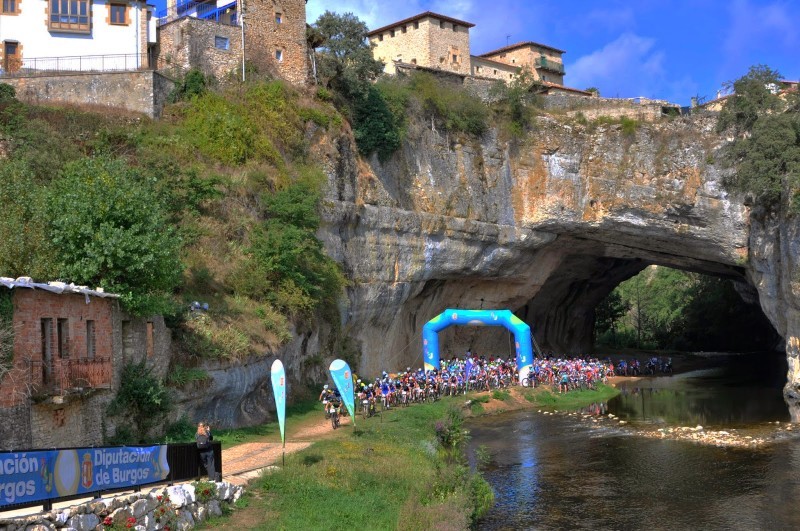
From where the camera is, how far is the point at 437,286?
46969 mm

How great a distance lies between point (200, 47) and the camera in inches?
1580

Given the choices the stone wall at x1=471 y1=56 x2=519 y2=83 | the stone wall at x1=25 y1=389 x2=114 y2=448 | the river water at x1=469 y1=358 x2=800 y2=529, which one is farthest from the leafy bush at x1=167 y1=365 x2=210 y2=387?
the stone wall at x1=471 y1=56 x2=519 y2=83

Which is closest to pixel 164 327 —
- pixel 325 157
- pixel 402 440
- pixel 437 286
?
pixel 402 440

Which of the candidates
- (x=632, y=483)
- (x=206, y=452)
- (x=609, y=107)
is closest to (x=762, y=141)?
(x=609, y=107)

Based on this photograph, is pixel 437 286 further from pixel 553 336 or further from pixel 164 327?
pixel 164 327

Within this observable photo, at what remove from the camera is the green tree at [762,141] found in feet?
117

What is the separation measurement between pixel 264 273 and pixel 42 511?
1817 cm

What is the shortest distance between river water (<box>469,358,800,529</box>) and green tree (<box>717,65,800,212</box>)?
933cm

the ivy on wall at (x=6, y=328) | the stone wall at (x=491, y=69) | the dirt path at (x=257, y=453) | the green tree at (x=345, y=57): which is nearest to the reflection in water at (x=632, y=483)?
the dirt path at (x=257, y=453)

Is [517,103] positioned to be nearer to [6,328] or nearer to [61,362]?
[61,362]

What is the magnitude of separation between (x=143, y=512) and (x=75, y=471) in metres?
1.34

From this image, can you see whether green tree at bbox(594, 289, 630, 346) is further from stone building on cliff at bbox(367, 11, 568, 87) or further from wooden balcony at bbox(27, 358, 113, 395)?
wooden balcony at bbox(27, 358, 113, 395)

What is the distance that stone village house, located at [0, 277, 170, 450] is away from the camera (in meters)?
16.8

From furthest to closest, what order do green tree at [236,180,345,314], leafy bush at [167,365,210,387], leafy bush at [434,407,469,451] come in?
1. green tree at [236,180,345,314]
2. leafy bush at [434,407,469,451]
3. leafy bush at [167,365,210,387]
